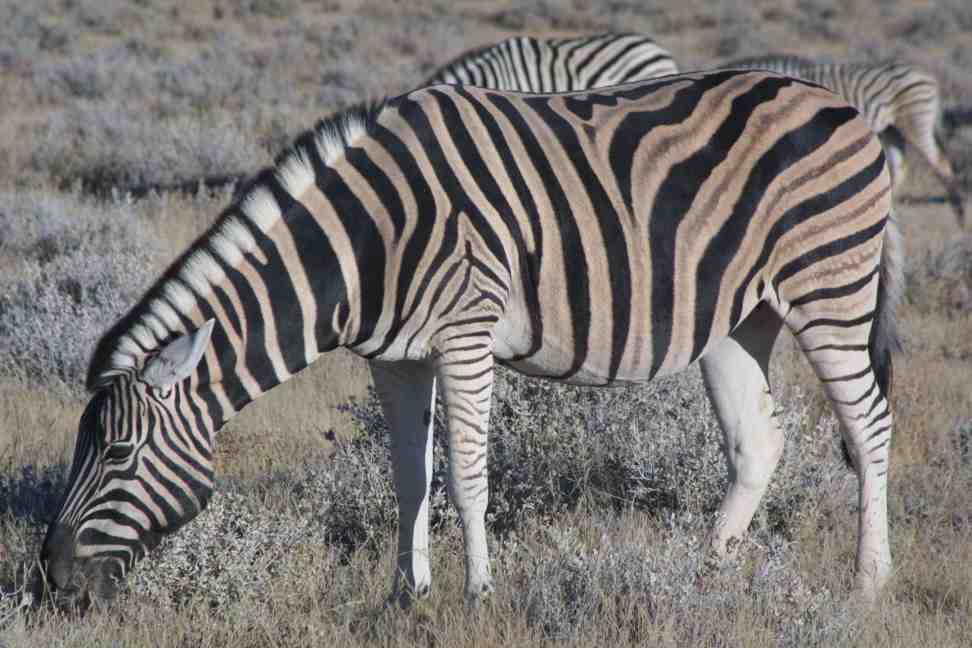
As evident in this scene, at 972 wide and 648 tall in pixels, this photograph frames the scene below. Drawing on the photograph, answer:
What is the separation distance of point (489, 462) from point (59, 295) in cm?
335

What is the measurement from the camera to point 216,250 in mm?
3896

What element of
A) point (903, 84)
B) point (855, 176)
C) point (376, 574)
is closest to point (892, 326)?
point (855, 176)

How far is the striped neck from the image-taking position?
3838 millimetres

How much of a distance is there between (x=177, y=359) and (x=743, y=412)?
2.34 metres

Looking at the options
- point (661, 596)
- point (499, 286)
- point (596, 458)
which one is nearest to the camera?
point (661, 596)

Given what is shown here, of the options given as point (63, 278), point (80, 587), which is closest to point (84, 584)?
point (80, 587)

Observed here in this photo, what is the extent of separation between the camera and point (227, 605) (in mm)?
4250

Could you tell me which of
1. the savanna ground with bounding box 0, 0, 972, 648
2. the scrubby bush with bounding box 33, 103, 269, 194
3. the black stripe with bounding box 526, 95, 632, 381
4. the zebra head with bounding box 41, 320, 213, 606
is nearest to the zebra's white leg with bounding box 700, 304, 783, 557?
the savanna ground with bounding box 0, 0, 972, 648

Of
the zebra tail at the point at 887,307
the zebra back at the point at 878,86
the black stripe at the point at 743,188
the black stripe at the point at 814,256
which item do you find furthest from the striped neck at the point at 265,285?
the zebra back at the point at 878,86

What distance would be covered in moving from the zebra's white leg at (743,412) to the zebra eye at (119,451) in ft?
7.62

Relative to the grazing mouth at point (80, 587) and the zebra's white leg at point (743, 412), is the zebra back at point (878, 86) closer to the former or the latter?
the zebra's white leg at point (743, 412)

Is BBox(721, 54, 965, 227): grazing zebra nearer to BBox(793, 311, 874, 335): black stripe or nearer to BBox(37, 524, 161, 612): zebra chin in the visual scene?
BBox(793, 311, 874, 335): black stripe

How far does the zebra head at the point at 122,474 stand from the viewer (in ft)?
12.0

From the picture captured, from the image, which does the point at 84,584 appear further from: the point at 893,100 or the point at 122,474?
the point at 893,100
